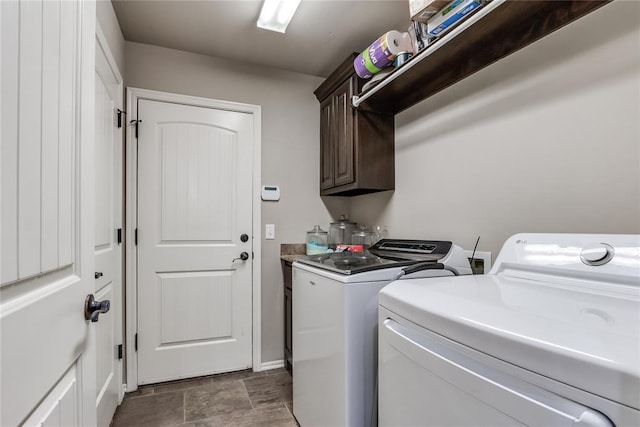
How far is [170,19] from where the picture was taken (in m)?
2.01

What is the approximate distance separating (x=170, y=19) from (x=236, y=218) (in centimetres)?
142

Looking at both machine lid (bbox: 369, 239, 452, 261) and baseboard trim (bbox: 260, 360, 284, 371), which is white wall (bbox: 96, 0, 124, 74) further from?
baseboard trim (bbox: 260, 360, 284, 371)

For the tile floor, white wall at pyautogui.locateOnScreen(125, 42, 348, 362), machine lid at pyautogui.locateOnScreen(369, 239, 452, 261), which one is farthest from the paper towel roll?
the tile floor

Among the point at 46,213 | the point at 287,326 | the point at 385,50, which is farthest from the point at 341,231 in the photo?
the point at 46,213

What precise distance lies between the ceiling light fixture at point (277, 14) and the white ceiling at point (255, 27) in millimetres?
73

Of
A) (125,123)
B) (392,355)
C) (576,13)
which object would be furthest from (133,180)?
(576,13)

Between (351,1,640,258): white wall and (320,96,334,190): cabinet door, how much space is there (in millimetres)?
820

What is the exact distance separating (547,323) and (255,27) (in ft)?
7.48

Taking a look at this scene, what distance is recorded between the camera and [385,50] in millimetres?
1719

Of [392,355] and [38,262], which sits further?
[392,355]

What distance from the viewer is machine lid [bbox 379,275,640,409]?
1.57 ft

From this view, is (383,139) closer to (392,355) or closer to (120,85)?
(392,355)

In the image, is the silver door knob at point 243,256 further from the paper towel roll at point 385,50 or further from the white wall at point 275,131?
the paper towel roll at point 385,50

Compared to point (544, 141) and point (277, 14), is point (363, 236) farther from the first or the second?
point (277, 14)
